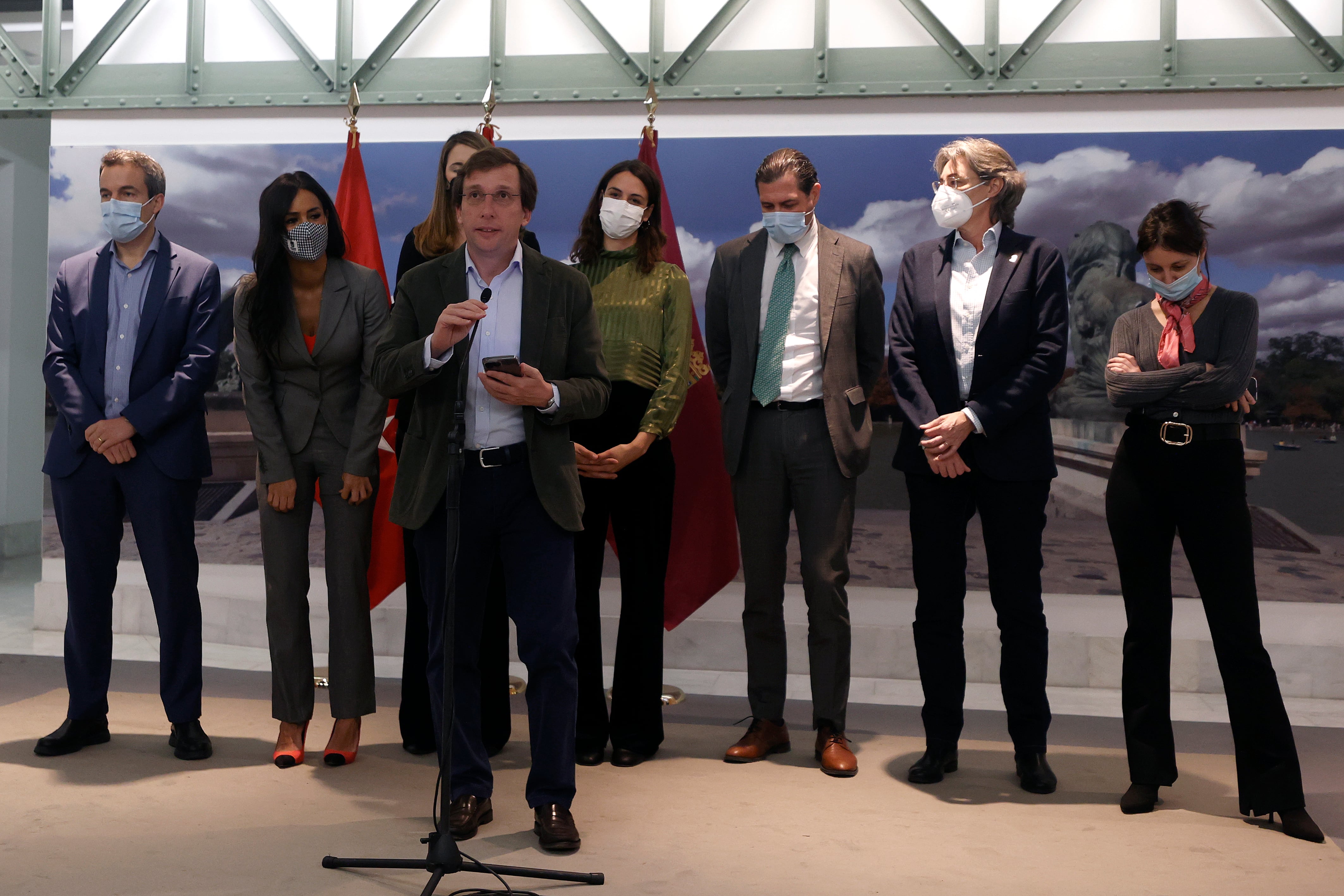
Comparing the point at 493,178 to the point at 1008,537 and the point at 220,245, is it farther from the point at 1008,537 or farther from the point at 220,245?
the point at 220,245

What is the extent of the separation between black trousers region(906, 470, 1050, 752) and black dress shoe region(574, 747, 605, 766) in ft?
3.34

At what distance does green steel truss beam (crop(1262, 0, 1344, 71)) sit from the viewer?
4602 millimetres

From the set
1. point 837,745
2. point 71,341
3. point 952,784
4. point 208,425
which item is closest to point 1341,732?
point 952,784

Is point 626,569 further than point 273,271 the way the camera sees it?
Yes

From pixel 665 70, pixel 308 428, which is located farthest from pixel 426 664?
pixel 665 70

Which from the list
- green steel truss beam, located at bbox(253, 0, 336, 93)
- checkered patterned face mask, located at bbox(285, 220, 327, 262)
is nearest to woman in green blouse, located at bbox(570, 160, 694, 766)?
checkered patterned face mask, located at bbox(285, 220, 327, 262)

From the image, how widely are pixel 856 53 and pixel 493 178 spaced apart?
2859mm

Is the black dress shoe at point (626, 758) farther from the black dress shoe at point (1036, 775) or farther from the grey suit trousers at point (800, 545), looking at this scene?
the black dress shoe at point (1036, 775)

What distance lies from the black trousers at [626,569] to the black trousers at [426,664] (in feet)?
0.91

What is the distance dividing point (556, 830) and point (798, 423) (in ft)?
4.75

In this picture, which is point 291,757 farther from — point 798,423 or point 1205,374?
point 1205,374

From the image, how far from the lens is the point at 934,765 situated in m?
3.30

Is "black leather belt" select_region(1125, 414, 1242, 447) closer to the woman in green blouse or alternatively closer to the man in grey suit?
the man in grey suit

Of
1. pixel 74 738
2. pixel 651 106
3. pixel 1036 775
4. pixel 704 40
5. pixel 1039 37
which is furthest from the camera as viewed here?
pixel 704 40
